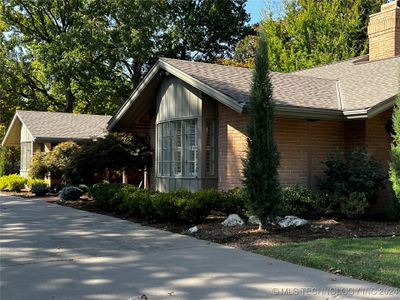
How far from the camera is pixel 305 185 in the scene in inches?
483

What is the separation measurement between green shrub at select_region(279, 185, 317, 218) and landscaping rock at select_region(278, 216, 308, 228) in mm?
491

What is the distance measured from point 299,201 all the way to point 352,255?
151 inches

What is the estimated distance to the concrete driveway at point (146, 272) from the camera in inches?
219

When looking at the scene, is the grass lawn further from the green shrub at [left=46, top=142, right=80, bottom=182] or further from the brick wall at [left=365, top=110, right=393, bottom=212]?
the green shrub at [left=46, top=142, right=80, bottom=182]

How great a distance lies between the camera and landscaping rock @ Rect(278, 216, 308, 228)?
10.1 m

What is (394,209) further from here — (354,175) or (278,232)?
(278,232)

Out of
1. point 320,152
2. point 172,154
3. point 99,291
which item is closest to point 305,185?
point 320,152

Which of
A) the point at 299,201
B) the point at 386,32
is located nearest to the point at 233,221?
the point at 299,201

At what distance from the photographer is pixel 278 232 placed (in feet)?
31.2

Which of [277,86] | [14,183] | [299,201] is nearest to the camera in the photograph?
[299,201]

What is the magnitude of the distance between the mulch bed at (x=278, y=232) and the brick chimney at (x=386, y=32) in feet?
30.8

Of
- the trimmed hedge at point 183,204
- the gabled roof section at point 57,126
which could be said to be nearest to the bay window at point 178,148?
the trimmed hedge at point 183,204

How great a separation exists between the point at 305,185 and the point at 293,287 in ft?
22.1

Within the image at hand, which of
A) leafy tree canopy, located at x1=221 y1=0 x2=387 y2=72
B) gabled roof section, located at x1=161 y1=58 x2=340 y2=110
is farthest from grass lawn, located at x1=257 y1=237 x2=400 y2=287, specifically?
leafy tree canopy, located at x1=221 y1=0 x2=387 y2=72
